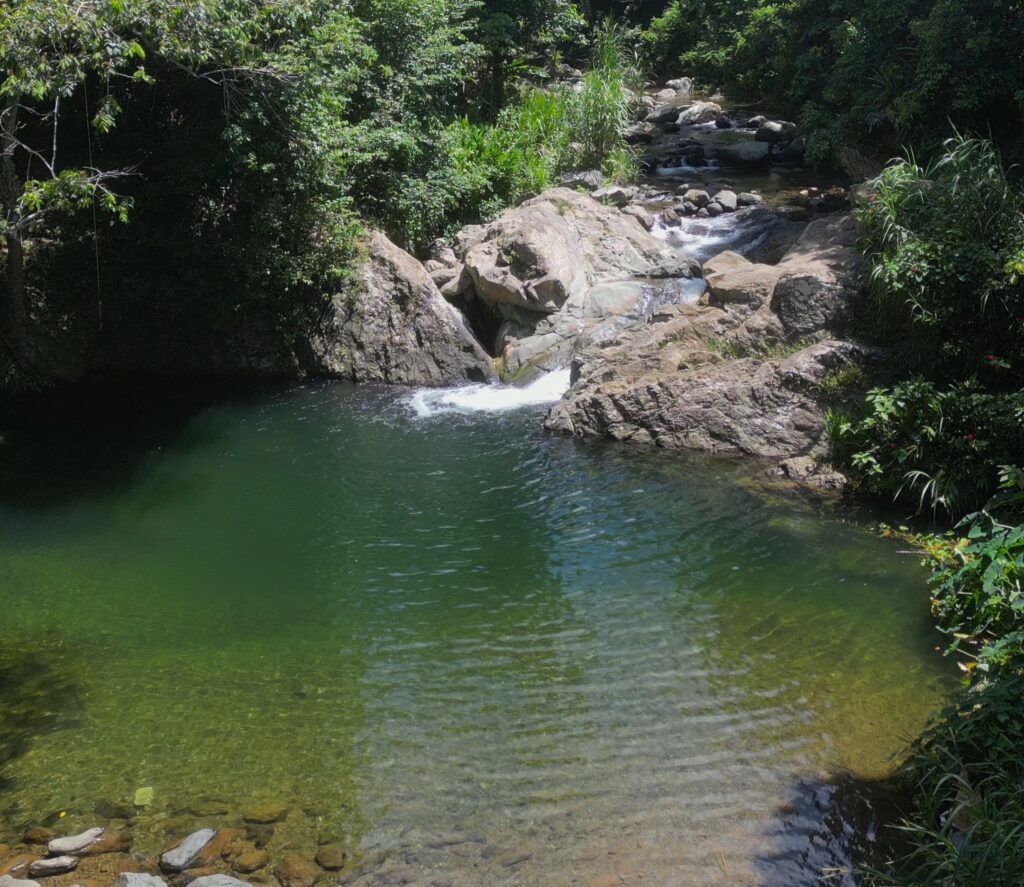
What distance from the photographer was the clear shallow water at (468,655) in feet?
18.9

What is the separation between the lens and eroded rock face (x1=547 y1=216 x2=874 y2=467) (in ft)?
37.6

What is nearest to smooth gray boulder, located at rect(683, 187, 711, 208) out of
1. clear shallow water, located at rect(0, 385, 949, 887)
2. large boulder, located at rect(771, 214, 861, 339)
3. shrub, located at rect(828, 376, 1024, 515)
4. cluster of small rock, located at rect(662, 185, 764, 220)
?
cluster of small rock, located at rect(662, 185, 764, 220)

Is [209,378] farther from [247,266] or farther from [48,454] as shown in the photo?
[48,454]

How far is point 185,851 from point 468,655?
2.75 metres

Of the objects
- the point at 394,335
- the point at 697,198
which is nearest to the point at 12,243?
the point at 394,335

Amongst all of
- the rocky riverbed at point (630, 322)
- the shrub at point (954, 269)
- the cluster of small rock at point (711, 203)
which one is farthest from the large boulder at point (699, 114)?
the shrub at point (954, 269)

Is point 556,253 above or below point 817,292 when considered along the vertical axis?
above

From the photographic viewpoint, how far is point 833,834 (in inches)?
215

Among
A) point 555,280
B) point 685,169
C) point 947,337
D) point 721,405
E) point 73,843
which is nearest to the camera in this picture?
point 73,843

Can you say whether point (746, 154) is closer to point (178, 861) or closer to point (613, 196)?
point (613, 196)

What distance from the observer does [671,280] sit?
51.2ft

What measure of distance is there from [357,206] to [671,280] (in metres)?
5.55

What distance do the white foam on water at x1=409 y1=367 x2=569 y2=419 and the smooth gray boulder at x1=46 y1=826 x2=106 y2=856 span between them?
27.7 feet

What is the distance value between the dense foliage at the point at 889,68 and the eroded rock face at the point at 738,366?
457 cm
